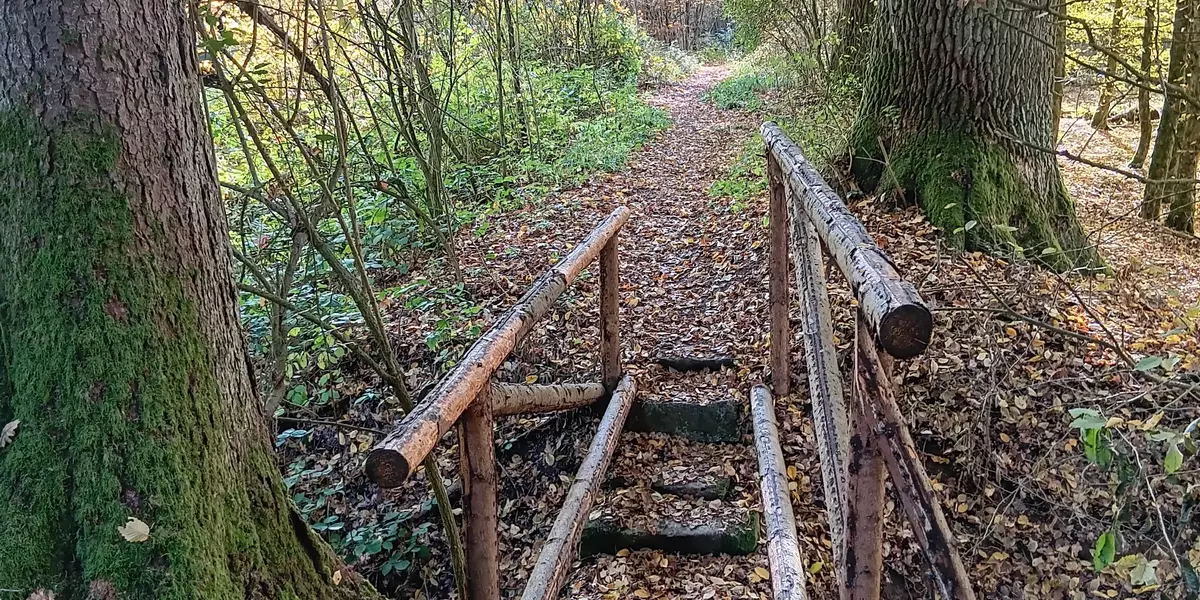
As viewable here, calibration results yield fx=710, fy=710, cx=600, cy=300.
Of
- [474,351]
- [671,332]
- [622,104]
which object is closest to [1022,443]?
[671,332]

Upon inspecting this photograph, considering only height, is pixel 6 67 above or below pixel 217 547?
above

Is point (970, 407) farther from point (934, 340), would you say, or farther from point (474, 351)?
point (474, 351)

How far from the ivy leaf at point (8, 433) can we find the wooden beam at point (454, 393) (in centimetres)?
108

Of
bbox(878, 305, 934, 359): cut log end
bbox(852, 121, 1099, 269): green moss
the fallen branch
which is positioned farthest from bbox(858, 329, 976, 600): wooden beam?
bbox(852, 121, 1099, 269): green moss

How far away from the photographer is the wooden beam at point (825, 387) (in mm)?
2650

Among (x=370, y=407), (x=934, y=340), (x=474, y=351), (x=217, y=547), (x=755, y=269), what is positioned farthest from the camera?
(x=755, y=269)

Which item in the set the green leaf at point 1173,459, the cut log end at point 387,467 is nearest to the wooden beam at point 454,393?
the cut log end at point 387,467

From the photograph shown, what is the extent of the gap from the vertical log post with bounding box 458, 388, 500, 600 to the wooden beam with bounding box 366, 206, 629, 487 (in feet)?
0.38

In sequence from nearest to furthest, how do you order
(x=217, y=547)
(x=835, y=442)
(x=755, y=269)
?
(x=217, y=547)
(x=835, y=442)
(x=755, y=269)

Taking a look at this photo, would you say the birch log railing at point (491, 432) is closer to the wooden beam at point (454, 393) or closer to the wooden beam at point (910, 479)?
the wooden beam at point (454, 393)

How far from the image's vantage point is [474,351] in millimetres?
2389

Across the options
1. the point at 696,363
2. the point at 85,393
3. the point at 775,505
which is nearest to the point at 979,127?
the point at 696,363

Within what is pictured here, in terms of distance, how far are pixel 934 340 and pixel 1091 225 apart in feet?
11.8

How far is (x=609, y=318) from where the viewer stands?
14.6 ft
